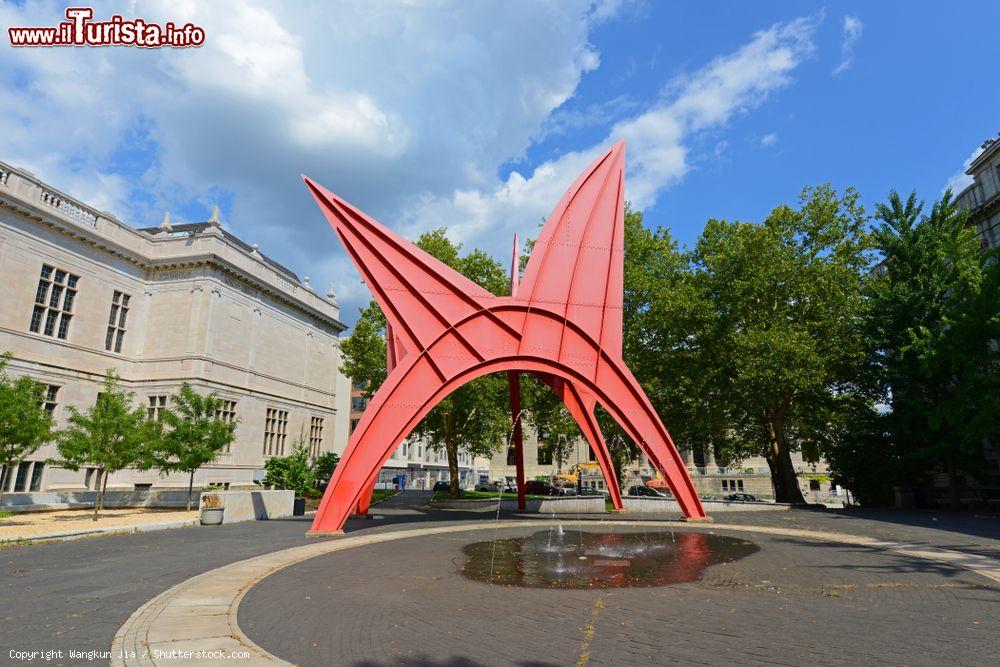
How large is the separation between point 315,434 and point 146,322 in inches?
679

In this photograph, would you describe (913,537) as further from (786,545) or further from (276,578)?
(276,578)

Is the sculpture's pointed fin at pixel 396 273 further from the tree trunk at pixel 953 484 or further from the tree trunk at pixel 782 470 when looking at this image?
the tree trunk at pixel 953 484

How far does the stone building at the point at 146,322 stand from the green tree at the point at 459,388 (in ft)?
26.2

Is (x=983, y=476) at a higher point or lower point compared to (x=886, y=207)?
lower

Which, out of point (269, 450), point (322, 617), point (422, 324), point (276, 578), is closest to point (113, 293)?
point (269, 450)

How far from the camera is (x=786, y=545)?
14.4 m

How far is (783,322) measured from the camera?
97.6 feet

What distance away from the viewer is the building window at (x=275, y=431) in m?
40.5

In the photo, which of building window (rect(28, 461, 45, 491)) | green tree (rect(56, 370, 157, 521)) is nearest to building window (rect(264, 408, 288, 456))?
building window (rect(28, 461, 45, 491))

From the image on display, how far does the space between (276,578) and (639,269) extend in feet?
92.4

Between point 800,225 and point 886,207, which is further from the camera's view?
point 800,225

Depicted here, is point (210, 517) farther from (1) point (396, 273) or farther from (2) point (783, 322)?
(2) point (783, 322)

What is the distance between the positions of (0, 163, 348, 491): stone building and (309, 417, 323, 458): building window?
1.14 m

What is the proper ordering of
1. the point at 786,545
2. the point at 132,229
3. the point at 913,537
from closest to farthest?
the point at 786,545, the point at 913,537, the point at 132,229
